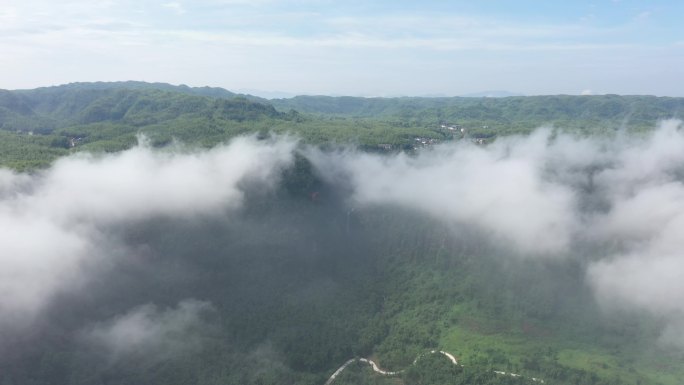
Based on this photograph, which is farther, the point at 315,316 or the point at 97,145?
the point at 97,145

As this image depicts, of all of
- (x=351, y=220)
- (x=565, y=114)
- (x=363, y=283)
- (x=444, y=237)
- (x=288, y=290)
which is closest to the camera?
(x=288, y=290)

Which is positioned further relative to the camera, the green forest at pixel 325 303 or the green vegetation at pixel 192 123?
the green vegetation at pixel 192 123

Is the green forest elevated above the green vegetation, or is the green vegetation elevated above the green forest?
the green vegetation

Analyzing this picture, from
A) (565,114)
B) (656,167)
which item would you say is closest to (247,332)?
(656,167)

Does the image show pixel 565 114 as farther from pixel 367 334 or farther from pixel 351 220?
pixel 367 334

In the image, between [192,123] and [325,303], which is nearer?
[325,303]

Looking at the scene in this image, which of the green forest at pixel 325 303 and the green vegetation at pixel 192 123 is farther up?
the green vegetation at pixel 192 123

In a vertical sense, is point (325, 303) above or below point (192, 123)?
below

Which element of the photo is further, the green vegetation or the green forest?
the green vegetation
